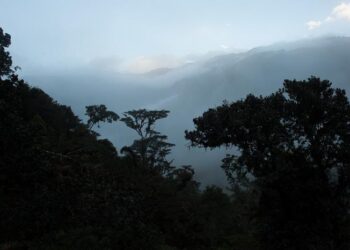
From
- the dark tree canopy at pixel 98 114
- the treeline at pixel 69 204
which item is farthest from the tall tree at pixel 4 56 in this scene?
the dark tree canopy at pixel 98 114

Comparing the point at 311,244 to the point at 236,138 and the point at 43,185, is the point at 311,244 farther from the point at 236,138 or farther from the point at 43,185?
the point at 43,185

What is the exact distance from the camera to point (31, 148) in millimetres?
18719

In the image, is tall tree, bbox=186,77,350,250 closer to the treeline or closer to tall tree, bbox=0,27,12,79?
the treeline

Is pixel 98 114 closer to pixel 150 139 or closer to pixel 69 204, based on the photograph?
pixel 150 139

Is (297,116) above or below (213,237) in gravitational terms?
above

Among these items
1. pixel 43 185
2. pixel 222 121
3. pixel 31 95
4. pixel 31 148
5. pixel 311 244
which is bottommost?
pixel 311 244

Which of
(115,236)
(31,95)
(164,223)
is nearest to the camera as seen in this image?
(115,236)

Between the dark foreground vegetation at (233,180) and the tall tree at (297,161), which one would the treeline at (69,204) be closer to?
the dark foreground vegetation at (233,180)

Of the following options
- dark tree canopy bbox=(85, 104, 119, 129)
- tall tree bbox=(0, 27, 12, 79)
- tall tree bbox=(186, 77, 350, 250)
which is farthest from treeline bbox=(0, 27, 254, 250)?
dark tree canopy bbox=(85, 104, 119, 129)

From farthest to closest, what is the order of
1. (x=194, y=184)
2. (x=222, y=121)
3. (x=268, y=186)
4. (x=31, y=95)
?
(x=194, y=184), (x=31, y=95), (x=222, y=121), (x=268, y=186)

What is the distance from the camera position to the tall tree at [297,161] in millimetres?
20516

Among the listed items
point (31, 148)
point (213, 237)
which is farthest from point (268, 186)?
point (31, 148)

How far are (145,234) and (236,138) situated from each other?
665cm

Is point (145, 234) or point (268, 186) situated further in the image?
point (268, 186)
